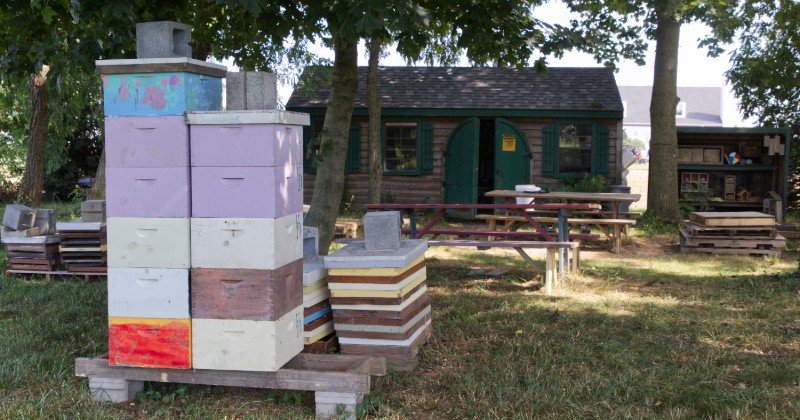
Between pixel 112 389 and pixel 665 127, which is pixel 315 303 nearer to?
pixel 112 389

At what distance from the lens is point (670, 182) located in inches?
637

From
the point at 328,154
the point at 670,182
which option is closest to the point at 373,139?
the point at 670,182

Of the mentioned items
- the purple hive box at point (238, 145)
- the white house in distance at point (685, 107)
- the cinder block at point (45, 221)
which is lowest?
the cinder block at point (45, 221)

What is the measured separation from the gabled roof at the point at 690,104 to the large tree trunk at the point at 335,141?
7229 cm

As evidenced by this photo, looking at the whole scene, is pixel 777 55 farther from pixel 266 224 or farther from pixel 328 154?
pixel 266 224

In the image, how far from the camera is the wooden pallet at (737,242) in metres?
12.4

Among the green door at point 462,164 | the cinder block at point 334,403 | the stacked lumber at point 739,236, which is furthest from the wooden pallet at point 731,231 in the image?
the cinder block at point 334,403

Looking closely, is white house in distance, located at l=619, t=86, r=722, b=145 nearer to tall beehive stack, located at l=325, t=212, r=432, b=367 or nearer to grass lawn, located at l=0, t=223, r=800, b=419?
grass lawn, located at l=0, t=223, r=800, b=419

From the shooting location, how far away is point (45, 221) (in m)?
10.1

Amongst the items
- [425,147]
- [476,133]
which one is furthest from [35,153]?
[476,133]

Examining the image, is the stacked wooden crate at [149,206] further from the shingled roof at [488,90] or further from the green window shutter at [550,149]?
the green window shutter at [550,149]

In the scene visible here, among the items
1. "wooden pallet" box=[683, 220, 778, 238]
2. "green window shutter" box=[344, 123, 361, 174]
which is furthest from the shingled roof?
"wooden pallet" box=[683, 220, 778, 238]

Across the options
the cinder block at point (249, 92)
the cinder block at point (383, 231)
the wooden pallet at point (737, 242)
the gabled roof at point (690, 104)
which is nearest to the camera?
the cinder block at point (249, 92)

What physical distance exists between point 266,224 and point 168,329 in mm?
958
